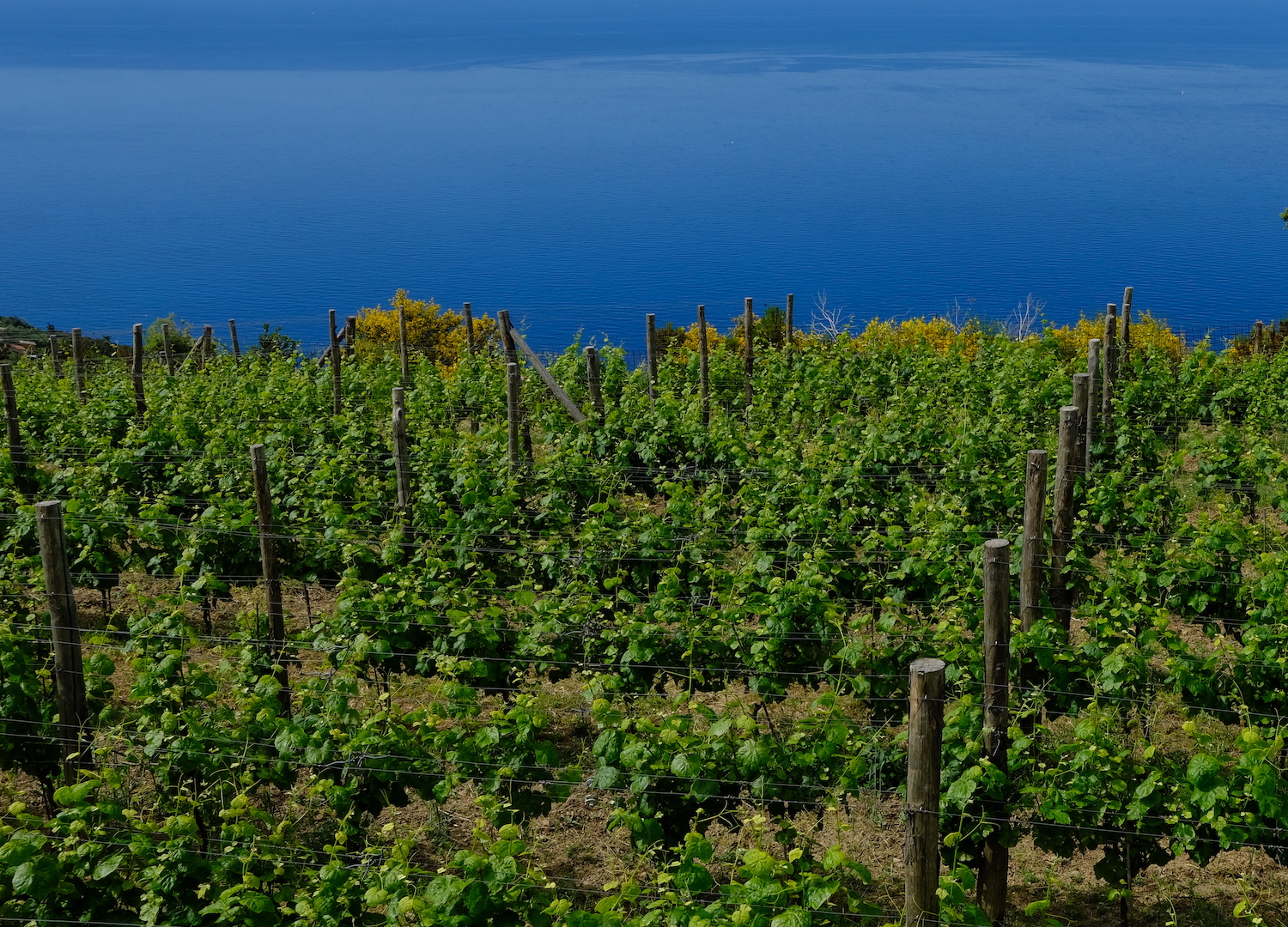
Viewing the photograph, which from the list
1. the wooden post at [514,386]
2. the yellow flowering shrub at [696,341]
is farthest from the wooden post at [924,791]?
the yellow flowering shrub at [696,341]

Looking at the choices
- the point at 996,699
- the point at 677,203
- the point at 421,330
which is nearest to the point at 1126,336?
the point at 996,699

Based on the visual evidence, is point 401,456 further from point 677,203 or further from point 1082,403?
point 677,203

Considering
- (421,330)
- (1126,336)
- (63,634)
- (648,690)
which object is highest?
(421,330)

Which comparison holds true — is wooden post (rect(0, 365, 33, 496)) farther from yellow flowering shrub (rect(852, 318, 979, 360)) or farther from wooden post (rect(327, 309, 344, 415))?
yellow flowering shrub (rect(852, 318, 979, 360))

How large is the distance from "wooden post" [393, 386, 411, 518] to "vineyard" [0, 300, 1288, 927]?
1.1 inches

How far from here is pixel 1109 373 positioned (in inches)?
494

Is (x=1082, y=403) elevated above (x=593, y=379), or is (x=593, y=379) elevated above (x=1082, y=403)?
(x=593, y=379)

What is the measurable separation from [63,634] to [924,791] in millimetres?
3740

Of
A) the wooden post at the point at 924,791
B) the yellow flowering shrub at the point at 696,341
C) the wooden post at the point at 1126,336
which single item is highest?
the yellow flowering shrub at the point at 696,341

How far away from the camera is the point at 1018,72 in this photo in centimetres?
18050

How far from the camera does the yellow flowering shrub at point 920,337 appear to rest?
15.1m

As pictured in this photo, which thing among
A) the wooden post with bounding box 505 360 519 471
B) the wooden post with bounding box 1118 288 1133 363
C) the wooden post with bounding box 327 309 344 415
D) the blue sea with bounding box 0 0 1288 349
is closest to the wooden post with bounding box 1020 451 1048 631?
the wooden post with bounding box 505 360 519 471

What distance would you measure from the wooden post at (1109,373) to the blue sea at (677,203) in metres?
35.8

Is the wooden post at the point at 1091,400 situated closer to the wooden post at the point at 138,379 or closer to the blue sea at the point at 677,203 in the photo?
the wooden post at the point at 138,379
